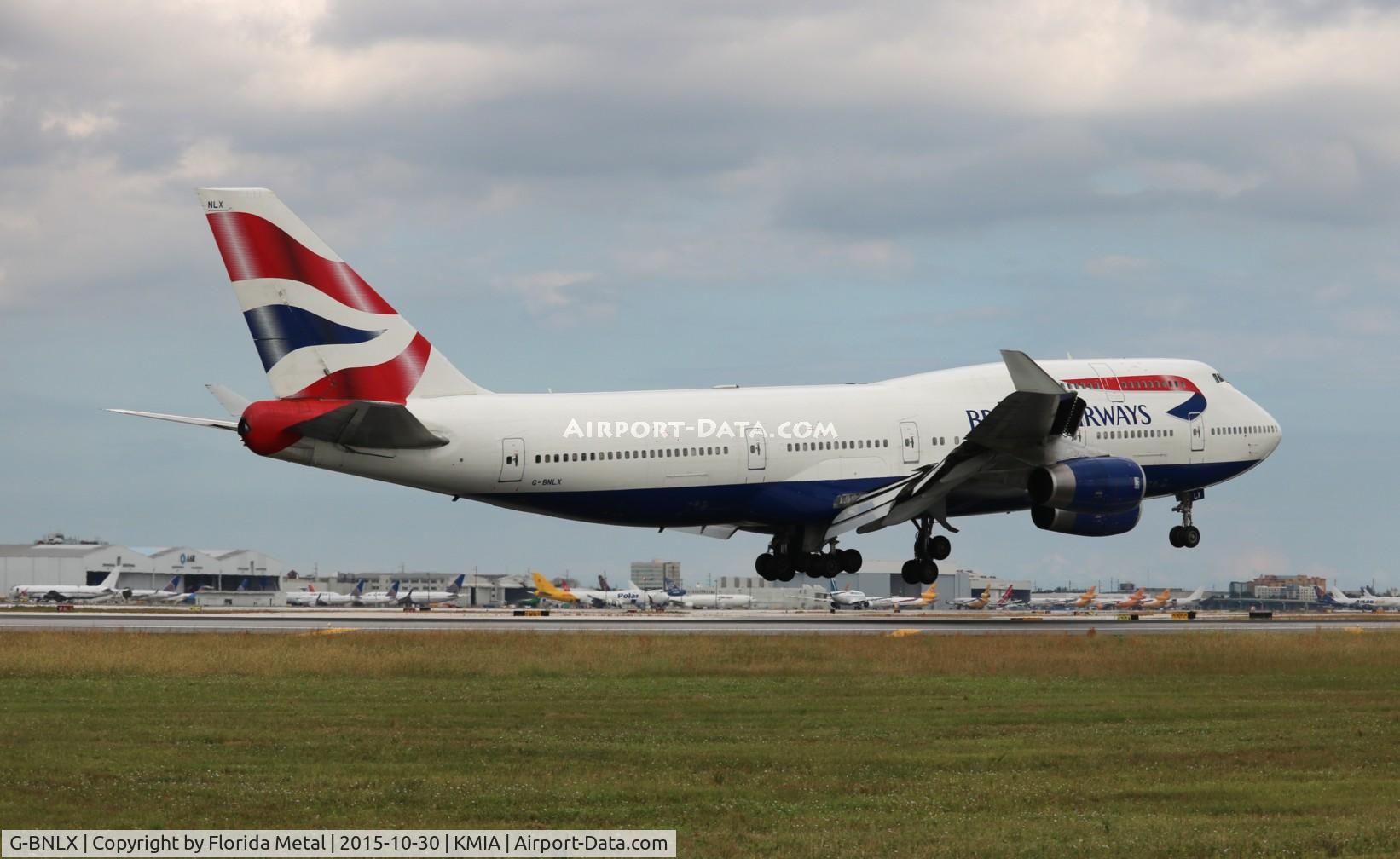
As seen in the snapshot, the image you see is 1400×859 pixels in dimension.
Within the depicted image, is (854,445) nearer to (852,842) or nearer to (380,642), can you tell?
(380,642)

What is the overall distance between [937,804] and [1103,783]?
8.93 ft

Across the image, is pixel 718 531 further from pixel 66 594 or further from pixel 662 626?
pixel 66 594

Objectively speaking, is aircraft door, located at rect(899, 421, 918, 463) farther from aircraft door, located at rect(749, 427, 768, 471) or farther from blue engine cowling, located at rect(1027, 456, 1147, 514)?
aircraft door, located at rect(749, 427, 768, 471)

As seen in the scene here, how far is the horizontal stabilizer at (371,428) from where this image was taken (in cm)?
4091

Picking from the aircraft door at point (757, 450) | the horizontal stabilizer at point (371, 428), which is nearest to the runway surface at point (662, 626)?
the aircraft door at point (757, 450)

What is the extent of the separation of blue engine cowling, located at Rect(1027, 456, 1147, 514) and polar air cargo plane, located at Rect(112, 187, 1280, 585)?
6cm

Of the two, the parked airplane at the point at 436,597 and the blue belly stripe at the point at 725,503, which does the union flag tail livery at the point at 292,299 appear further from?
the parked airplane at the point at 436,597

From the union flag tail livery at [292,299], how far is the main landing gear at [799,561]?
15.3 metres

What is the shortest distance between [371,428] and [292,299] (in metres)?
4.09

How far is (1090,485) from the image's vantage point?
4562 centimetres

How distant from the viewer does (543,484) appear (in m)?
44.9

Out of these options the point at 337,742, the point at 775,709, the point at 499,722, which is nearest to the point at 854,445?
the point at 775,709

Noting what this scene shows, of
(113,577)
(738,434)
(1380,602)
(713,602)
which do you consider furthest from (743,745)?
(1380,602)

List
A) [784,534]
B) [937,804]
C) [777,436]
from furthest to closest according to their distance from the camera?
1. [784,534]
2. [777,436]
3. [937,804]
